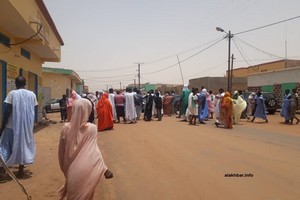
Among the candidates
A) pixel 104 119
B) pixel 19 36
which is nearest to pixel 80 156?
pixel 19 36

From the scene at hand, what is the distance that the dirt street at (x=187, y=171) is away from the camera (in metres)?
5.88

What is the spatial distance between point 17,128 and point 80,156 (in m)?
3.04

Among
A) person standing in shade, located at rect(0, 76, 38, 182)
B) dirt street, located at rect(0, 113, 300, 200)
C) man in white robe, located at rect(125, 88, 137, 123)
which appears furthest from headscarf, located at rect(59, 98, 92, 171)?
man in white robe, located at rect(125, 88, 137, 123)

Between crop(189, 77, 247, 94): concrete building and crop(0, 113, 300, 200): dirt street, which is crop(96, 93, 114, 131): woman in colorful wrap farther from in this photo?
crop(189, 77, 247, 94): concrete building

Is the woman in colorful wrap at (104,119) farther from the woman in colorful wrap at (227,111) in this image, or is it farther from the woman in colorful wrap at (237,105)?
the woman in colorful wrap at (237,105)

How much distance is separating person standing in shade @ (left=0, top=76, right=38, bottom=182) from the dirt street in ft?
1.49

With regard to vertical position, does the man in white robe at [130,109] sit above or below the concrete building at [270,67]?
below

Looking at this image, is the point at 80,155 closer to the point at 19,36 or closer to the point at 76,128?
the point at 76,128

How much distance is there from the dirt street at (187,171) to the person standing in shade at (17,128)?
456mm

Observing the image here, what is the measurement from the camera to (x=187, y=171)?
7.35m

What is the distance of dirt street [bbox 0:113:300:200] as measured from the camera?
5875 millimetres

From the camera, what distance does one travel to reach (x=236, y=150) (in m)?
9.86

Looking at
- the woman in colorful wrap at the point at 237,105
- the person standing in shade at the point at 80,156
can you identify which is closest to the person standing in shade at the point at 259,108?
the woman in colorful wrap at the point at 237,105

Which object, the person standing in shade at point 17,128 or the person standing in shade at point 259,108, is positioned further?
the person standing in shade at point 259,108
